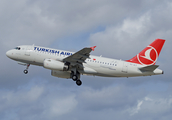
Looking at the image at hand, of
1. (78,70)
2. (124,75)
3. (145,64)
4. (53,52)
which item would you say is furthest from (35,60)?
(145,64)

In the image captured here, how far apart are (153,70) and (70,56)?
1396 cm

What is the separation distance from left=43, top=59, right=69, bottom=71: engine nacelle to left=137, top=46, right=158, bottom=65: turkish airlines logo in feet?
43.7

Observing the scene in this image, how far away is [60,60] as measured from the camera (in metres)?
48.6

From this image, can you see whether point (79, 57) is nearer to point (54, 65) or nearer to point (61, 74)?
point (54, 65)

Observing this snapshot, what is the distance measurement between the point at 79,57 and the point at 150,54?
43.0ft

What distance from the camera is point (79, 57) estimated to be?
4747 cm

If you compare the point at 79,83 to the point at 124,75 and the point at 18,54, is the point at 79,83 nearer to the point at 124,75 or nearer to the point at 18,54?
the point at 124,75

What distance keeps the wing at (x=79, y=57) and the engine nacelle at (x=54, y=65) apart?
1.05m

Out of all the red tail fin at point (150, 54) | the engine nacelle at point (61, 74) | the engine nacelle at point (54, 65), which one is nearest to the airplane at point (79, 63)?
the engine nacelle at point (54, 65)

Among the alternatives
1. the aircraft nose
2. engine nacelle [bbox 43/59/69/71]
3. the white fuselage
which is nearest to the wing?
engine nacelle [bbox 43/59/69/71]

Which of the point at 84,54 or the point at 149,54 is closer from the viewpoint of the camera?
the point at 84,54

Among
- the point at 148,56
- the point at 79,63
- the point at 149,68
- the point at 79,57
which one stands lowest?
the point at 149,68

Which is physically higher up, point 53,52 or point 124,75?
point 53,52

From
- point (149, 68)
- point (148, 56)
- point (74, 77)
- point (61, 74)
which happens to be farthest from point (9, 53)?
point (148, 56)
